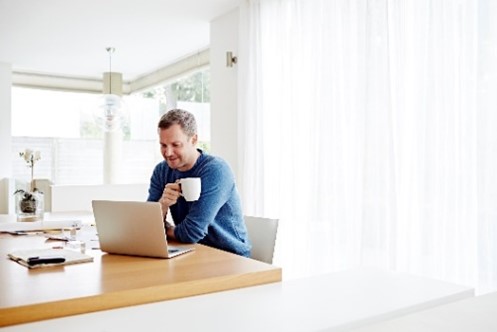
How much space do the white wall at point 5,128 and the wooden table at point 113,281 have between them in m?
5.41

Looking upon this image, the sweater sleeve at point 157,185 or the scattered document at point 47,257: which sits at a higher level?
the sweater sleeve at point 157,185

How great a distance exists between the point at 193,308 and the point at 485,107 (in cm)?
161

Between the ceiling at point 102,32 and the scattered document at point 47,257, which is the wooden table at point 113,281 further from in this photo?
the ceiling at point 102,32

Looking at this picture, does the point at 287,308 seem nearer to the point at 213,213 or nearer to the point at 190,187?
the point at 190,187

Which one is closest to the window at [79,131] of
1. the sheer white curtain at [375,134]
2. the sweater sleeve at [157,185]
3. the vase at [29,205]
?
the sheer white curtain at [375,134]

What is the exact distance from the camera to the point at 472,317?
38.8 inches

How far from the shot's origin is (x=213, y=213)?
186 centimetres

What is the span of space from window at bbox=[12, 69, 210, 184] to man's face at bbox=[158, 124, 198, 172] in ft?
14.7

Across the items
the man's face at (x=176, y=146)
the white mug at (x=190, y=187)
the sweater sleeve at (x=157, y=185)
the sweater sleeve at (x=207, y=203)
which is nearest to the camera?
the white mug at (x=190, y=187)

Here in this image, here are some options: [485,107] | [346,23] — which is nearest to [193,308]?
[485,107]

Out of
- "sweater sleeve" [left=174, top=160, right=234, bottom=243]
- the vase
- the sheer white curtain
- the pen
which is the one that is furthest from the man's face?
the sheer white curtain

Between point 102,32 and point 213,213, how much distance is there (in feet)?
11.9

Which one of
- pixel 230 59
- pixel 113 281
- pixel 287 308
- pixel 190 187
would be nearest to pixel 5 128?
pixel 230 59

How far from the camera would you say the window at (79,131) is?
680cm
